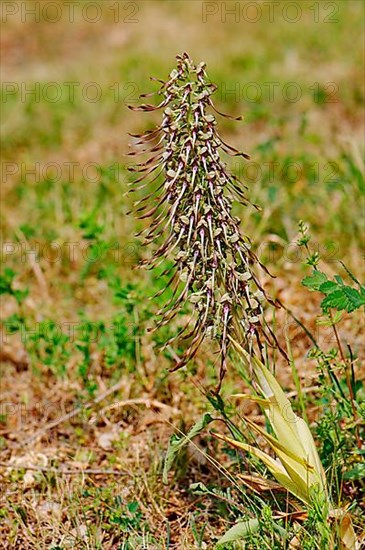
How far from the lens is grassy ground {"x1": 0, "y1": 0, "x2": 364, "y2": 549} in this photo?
258cm

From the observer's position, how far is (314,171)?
4570 millimetres

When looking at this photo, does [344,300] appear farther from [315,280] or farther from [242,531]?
[242,531]

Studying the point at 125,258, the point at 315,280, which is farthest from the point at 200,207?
the point at 125,258

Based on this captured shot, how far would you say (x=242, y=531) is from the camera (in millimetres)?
2086

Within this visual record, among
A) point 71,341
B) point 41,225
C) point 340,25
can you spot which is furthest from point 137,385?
point 340,25

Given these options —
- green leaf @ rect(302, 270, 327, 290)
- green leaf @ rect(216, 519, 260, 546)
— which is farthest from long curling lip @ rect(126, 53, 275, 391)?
green leaf @ rect(216, 519, 260, 546)

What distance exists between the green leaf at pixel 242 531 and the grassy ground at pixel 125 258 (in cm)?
13

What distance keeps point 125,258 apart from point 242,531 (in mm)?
2230

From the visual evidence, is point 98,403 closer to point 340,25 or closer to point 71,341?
point 71,341

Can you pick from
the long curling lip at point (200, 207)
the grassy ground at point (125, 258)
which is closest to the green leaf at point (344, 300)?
the long curling lip at point (200, 207)

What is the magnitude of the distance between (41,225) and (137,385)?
5.89ft

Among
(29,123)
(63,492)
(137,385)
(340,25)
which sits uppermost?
(340,25)

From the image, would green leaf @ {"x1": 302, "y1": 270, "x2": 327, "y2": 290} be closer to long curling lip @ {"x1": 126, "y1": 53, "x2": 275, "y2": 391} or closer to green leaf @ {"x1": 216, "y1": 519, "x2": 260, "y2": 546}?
long curling lip @ {"x1": 126, "y1": 53, "x2": 275, "y2": 391}

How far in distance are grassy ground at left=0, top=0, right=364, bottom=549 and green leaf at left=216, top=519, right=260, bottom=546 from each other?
128 mm
